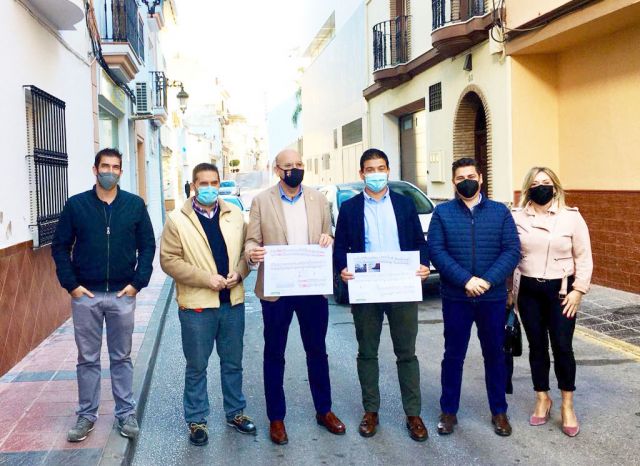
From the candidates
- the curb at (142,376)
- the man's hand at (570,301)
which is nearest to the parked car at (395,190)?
the curb at (142,376)

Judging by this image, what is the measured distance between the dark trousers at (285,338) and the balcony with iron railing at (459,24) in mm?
9560

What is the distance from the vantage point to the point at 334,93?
28.5 m

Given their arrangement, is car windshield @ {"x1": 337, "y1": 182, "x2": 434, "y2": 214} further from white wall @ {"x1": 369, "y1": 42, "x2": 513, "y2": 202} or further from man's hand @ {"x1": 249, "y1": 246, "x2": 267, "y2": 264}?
man's hand @ {"x1": 249, "y1": 246, "x2": 267, "y2": 264}

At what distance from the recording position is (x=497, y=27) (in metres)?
12.2

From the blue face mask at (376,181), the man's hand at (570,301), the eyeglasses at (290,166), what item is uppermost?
the eyeglasses at (290,166)

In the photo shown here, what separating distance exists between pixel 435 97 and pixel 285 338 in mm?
12666

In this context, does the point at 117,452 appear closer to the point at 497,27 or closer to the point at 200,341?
the point at 200,341

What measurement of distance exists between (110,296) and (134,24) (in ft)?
39.0

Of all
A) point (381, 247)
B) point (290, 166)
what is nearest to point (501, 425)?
point (381, 247)

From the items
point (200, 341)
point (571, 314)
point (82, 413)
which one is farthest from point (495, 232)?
point (82, 413)

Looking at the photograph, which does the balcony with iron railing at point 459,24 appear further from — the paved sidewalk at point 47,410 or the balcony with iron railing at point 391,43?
the paved sidewalk at point 47,410

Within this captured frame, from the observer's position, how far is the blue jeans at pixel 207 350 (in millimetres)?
4566

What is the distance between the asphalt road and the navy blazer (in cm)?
121

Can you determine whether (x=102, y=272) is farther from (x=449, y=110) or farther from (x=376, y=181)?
(x=449, y=110)
